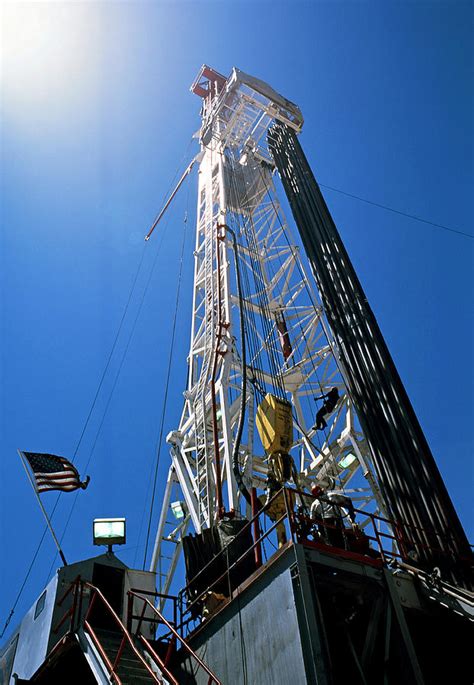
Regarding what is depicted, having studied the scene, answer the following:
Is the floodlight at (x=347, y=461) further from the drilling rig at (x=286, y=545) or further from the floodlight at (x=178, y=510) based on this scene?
the floodlight at (x=178, y=510)

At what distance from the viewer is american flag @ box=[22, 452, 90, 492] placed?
48.6ft

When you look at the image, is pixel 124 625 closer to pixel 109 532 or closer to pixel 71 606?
pixel 71 606

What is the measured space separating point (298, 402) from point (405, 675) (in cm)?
1317

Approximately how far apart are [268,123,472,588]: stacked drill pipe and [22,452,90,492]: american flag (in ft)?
24.9

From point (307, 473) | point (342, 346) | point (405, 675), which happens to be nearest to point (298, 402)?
point (307, 473)

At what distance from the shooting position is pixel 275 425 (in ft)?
48.1

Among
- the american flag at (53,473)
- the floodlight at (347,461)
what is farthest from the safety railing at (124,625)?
the floodlight at (347,461)

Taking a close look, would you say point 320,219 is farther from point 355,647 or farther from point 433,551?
point 355,647

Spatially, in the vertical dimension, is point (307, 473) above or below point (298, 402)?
below

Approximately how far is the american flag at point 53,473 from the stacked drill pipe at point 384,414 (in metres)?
7.59

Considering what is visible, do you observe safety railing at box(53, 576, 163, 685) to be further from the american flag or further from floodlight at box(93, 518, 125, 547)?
the american flag

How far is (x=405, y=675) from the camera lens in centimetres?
842

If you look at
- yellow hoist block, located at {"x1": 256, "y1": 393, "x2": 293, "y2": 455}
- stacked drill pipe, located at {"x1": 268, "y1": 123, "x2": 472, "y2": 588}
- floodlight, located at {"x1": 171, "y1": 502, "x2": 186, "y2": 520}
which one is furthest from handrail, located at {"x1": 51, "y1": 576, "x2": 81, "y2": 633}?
stacked drill pipe, located at {"x1": 268, "y1": 123, "x2": 472, "y2": 588}

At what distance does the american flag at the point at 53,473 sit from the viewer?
48.6 feet
